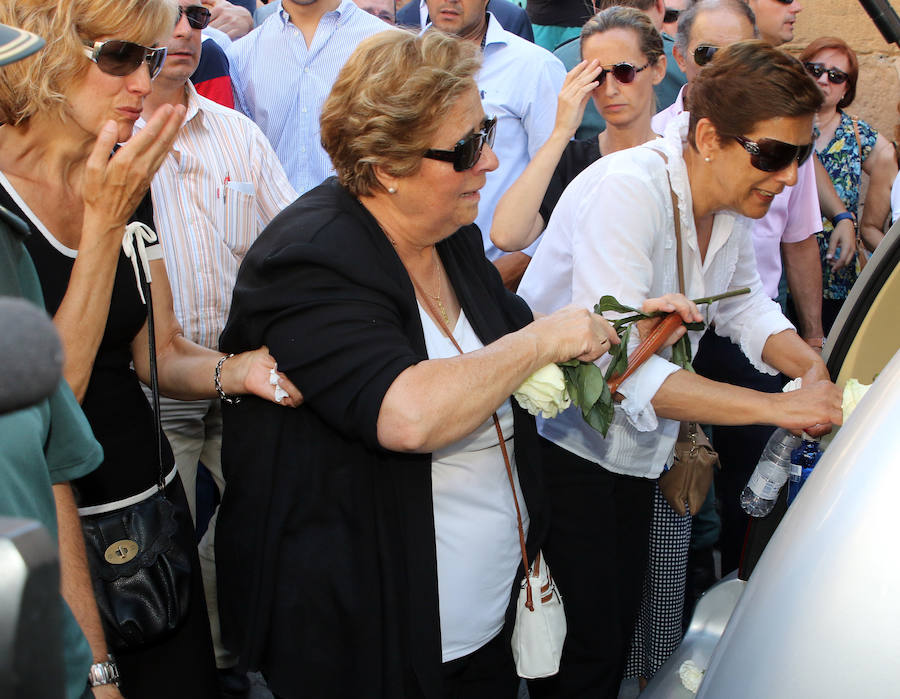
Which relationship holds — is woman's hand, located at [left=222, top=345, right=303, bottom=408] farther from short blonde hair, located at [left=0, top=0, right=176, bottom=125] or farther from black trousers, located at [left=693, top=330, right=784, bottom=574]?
black trousers, located at [left=693, top=330, right=784, bottom=574]

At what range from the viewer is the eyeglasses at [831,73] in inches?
189

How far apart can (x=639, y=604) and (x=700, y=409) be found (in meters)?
0.92

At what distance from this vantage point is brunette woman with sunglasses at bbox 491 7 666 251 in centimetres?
346

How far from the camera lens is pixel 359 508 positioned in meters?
1.98

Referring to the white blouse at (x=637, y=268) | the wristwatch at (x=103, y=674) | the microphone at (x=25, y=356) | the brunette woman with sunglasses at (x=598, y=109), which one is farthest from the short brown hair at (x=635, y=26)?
the microphone at (x=25, y=356)

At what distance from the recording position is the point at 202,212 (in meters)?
3.13

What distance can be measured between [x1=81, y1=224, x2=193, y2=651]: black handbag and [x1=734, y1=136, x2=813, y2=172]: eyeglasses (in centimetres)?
173

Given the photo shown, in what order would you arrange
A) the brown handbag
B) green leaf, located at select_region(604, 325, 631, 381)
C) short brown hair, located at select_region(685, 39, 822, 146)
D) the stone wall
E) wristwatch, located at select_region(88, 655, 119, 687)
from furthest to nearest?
the stone wall
the brown handbag
short brown hair, located at select_region(685, 39, 822, 146)
green leaf, located at select_region(604, 325, 631, 381)
wristwatch, located at select_region(88, 655, 119, 687)

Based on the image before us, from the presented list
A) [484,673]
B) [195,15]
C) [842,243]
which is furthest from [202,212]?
[842,243]

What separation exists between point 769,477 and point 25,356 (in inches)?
92.8

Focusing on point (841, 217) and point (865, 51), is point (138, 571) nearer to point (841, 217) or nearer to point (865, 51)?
point (841, 217)

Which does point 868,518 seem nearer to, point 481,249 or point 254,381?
point 254,381

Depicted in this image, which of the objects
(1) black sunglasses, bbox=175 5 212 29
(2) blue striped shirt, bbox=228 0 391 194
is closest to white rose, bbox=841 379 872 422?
(2) blue striped shirt, bbox=228 0 391 194

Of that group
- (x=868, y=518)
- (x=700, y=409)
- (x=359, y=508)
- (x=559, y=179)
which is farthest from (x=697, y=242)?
(x=868, y=518)
